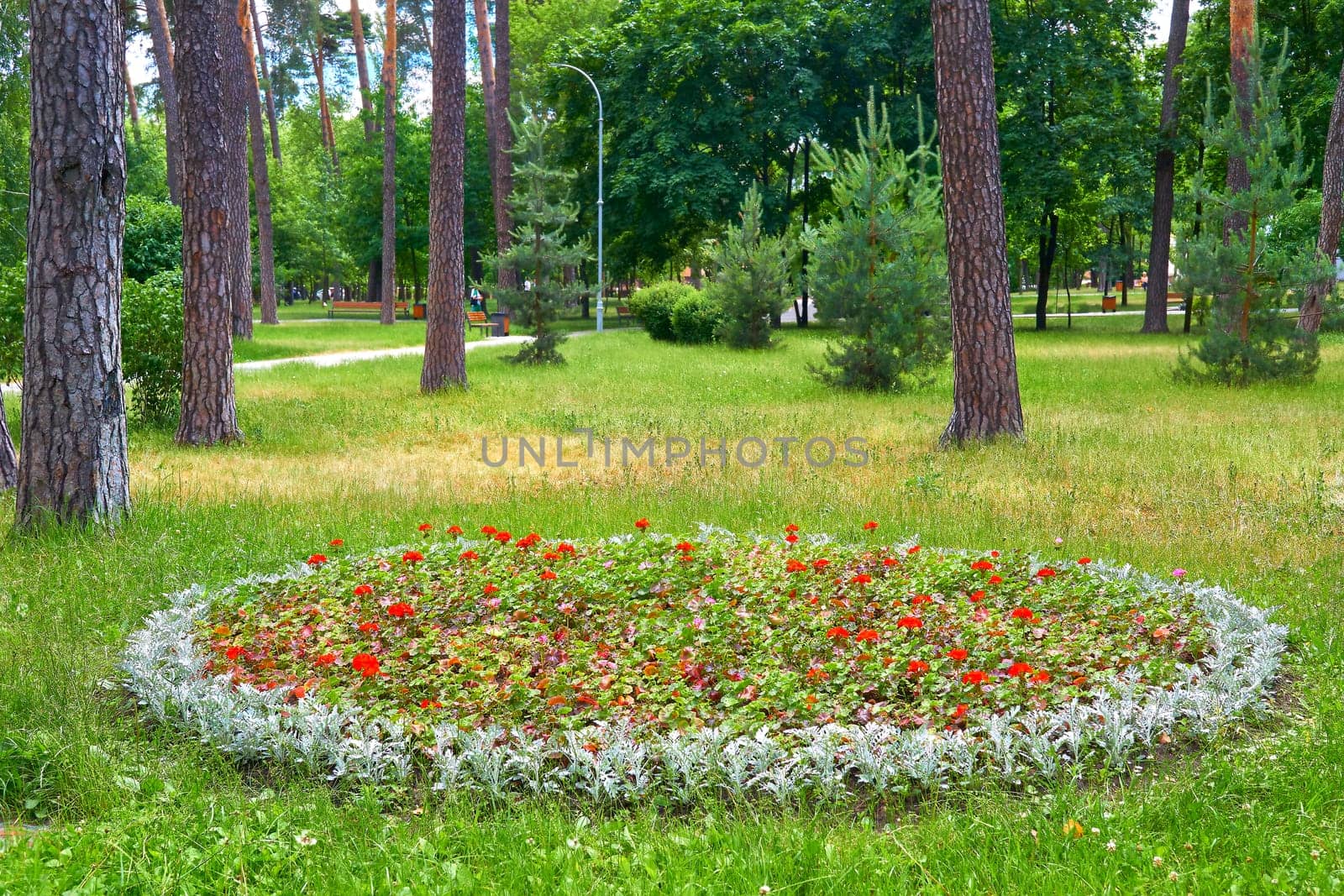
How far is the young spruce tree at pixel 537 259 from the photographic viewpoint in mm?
21531

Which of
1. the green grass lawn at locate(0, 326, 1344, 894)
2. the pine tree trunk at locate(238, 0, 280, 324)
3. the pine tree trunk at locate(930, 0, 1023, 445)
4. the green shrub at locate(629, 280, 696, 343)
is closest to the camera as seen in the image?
the green grass lawn at locate(0, 326, 1344, 894)

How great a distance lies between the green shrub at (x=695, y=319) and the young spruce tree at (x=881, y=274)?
41.0 ft

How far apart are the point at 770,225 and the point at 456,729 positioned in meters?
33.5

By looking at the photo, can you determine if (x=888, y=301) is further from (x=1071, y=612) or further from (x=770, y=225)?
(x=770, y=225)

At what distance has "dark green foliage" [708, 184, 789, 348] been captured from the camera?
26.1 meters

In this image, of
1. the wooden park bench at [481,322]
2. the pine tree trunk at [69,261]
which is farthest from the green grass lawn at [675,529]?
the wooden park bench at [481,322]

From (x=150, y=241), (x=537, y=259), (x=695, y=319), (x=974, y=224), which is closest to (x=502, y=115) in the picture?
(x=695, y=319)

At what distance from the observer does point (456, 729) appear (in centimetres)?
387

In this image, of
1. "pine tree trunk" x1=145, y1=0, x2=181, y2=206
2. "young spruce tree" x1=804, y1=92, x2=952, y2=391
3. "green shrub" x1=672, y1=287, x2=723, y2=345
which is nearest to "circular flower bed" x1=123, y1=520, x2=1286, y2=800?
"young spruce tree" x1=804, y1=92, x2=952, y2=391

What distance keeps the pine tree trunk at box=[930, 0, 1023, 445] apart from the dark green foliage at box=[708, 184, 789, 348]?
50.9 ft

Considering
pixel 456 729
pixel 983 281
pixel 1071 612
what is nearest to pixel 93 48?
pixel 456 729

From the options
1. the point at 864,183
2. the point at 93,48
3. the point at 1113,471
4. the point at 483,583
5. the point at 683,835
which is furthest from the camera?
the point at 864,183

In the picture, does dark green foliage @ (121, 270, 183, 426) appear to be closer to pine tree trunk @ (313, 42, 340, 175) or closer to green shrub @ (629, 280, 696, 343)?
green shrub @ (629, 280, 696, 343)

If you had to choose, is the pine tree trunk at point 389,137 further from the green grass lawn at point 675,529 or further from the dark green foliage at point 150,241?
the green grass lawn at point 675,529
